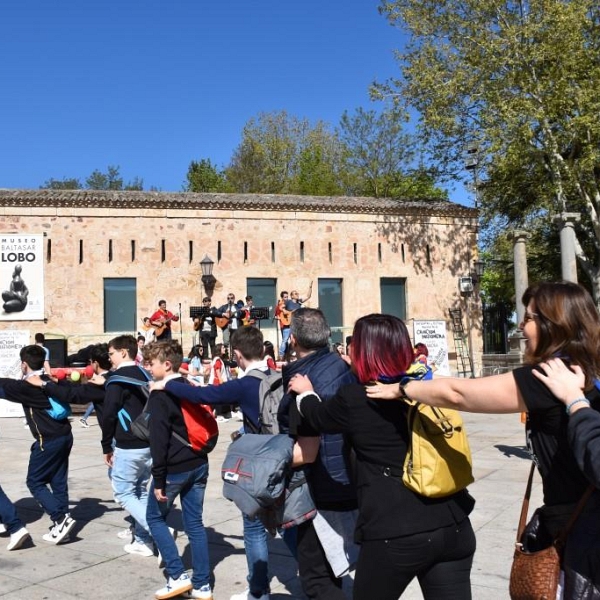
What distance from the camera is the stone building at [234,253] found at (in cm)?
2247

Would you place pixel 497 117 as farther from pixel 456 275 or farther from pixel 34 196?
pixel 34 196

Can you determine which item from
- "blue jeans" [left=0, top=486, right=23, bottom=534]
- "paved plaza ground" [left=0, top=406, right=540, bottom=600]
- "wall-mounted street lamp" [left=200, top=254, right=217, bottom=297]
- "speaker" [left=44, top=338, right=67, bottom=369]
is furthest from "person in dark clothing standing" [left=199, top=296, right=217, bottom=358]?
"blue jeans" [left=0, top=486, right=23, bottom=534]

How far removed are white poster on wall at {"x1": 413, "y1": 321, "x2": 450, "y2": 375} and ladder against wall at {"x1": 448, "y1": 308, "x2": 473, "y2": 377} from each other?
5.33 metres

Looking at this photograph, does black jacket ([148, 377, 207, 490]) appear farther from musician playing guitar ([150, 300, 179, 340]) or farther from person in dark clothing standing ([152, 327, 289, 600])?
musician playing guitar ([150, 300, 179, 340])

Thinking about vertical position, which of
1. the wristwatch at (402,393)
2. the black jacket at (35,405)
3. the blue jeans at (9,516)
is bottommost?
the blue jeans at (9,516)

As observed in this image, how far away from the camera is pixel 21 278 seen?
21859 mm

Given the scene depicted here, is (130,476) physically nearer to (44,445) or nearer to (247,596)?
(44,445)

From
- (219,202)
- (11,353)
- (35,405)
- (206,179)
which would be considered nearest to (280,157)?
(206,179)

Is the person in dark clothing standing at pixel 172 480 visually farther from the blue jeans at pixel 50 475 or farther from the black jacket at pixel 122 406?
the blue jeans at pixel 50 475

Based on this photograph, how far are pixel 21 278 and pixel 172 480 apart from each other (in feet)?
64.1

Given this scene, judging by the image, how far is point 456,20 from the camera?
2317 cm

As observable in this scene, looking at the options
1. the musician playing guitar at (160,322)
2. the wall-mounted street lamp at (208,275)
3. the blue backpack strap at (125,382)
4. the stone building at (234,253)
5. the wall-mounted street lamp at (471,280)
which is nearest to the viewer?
the blue backpack strap at (125,382)

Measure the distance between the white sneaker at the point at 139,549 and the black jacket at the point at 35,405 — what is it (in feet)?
3.98

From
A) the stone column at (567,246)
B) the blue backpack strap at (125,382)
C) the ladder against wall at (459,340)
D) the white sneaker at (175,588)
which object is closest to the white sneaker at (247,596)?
the white sneaker at (175,588)
